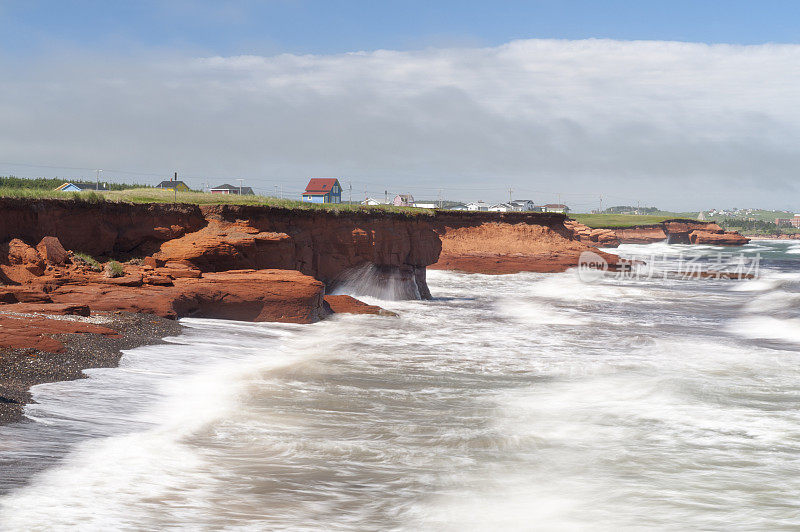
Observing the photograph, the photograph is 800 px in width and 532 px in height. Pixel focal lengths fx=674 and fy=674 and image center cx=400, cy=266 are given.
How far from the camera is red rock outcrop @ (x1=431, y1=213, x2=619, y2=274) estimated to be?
49125 millimetres

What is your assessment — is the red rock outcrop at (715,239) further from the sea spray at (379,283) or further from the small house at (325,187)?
the sea spray at (379,283)

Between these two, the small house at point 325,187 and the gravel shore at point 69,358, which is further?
the small house at point 325,187

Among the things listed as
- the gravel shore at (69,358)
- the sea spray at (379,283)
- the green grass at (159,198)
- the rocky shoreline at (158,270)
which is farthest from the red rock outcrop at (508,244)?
the gravel shore at (69,358)

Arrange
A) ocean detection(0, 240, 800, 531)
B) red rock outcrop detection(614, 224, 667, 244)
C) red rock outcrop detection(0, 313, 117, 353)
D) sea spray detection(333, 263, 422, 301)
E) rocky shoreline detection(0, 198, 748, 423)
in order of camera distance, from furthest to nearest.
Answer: red rock outcrop detection(614, 224, 667, 244) → sea spray detection(333, 263, 422, 301) → rocky shoreline detection(0, 198, 748, 423) → red rock outcrop detection(0, 313, 117, 353) → ocean detection(0, 240, 800, 531)

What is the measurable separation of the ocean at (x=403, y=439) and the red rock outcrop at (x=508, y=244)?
32236 millimetres

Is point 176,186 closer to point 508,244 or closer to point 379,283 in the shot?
point 379,283

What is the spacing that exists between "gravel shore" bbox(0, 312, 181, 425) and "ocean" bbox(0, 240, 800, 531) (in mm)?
306

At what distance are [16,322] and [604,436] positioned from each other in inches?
378

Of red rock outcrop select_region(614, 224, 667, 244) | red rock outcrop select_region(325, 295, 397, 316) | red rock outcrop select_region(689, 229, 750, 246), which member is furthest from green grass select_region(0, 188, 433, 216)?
red rock outcrop select_region(689, 229, 750, 246)

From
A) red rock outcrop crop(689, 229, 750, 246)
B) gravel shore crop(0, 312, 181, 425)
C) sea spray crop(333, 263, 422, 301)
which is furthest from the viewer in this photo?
red rock outcrop crop(689, 229, 750, 246)

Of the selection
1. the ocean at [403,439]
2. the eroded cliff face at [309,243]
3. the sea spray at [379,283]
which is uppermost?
the eroded cliff face at [309,243]

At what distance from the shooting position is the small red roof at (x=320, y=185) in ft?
332

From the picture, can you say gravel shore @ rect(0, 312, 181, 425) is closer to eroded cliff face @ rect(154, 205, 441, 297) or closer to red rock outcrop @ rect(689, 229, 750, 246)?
eroded cliff face @ rect(154, 205, 441, 297)

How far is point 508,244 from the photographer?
53719 millimetres
